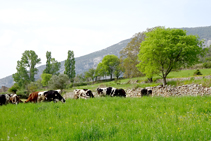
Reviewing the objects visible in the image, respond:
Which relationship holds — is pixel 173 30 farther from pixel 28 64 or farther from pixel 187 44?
pixel 28 64

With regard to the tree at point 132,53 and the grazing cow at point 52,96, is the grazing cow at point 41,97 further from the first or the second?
the tree at point 132,53

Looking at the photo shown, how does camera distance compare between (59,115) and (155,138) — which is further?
(59,115)

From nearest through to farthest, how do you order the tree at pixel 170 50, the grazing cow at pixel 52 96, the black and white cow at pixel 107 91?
the grazing cow at pixel 52 96 → the black and white cow at pixel 107 91 → the tree at pixel 170 50

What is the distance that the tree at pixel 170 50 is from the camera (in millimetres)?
23697

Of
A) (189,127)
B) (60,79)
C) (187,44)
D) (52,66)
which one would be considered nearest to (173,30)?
(187,44)

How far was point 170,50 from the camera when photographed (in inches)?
936

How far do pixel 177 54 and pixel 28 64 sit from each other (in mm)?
70211

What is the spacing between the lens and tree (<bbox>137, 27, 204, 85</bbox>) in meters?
23.7

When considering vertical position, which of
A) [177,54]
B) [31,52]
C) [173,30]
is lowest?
[177,54]

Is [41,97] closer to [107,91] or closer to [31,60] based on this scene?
[107,91]

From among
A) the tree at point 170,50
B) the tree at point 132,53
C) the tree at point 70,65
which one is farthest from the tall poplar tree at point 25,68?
the tree at point 170,50

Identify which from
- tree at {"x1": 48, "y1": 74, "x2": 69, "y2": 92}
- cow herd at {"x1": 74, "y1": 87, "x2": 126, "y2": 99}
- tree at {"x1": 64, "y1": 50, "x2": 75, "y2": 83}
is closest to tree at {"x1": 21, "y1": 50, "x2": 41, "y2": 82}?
tree at {"x1": 64, "y1": 50, "x2": 75, "y2": 83}

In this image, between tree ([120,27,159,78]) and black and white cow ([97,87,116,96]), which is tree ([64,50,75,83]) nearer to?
tree ([120,27,159,78])

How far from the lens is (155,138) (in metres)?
3.39
